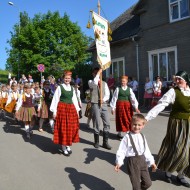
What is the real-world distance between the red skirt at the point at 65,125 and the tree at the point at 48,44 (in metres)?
29.8

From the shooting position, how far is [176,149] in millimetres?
4801

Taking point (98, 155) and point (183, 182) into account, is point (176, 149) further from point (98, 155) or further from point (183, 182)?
point (98, 155)

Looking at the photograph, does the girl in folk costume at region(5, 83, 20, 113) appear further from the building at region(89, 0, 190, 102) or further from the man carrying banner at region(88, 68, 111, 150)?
the building at region(89, 0, 190, 102)

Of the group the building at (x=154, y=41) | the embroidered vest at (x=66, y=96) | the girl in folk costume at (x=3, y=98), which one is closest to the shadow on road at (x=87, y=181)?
the embroidered vest at (x=66, y=96)

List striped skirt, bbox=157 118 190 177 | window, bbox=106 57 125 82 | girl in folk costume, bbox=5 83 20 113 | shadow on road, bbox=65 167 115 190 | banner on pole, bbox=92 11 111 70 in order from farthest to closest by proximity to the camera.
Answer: window, bbox=106 57 125 82
girl in folk costume, bbox=5 83 20 113
banner on pole, bbox=92 11 111 70
shadow on road, bbox=65 167 115 190
striped skirt, bbox=157 118 190 177

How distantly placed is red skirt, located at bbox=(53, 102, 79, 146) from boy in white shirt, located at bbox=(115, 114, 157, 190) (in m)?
2.72

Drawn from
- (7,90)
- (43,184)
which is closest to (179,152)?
(43,184)

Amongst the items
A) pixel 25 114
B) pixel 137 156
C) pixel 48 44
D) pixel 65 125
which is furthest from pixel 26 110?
pixel 48 44

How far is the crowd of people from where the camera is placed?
4188mm

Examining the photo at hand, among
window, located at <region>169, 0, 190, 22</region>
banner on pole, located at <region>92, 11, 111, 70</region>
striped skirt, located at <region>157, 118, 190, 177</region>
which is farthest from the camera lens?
window, located at <region>169, 0, 190, 22</region>

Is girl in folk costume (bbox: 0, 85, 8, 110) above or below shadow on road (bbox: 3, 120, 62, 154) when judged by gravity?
above

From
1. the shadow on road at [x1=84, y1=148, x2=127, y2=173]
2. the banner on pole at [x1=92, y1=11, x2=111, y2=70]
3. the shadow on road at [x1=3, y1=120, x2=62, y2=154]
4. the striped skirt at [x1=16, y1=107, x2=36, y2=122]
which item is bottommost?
the shadow on road at [x1=84, y1=148, x2=127, y2=173]

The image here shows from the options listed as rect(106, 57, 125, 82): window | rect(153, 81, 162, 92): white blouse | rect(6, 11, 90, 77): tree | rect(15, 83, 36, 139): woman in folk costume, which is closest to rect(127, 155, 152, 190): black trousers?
rect(15, 83, 36, 139): woman in folk costume

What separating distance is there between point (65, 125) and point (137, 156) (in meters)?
2.91
